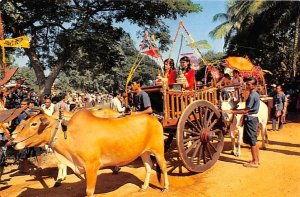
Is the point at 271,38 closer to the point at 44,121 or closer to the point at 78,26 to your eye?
the point at 78,26

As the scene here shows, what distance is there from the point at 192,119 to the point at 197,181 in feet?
4.43

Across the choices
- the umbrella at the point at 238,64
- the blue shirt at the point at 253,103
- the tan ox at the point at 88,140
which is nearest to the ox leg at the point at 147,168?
the tan ox at the point at 88,140

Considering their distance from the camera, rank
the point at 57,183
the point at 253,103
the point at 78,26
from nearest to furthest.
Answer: the point at 57,183 < the point at 253,103 < the point at 78,26

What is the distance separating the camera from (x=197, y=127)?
7.02 meters

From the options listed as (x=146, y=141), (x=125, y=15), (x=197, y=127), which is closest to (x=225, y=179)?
(x=197, y=127)

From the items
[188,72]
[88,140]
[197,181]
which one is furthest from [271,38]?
[88,140]

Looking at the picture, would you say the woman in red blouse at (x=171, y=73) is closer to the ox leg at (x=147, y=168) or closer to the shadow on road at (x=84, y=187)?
the ox leg at (x=147, y=168)

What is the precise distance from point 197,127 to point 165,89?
1.28 metres

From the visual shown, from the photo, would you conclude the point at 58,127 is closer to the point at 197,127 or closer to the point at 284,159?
the point at 197,127

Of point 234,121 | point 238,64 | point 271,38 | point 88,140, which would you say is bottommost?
point 234,121

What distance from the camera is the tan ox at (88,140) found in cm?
496

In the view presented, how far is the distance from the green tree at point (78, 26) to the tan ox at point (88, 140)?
1067 centimetres

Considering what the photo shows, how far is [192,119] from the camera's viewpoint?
275 inches

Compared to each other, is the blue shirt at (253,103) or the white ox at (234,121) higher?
the blue shirt at (253,103)
